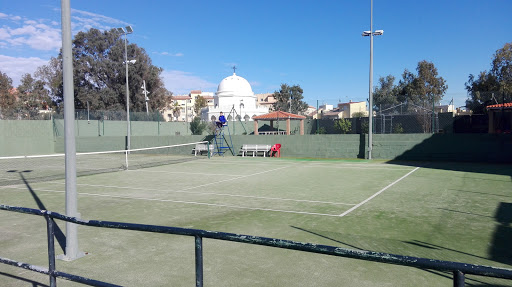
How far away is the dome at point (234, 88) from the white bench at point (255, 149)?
41821 mm

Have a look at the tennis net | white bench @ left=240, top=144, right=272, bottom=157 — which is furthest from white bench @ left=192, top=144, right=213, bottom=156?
white bench @ left=240, top=144, right=272, bottom=157

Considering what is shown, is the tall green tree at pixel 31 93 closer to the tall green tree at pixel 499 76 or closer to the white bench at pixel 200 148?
the white bench at pixel 200 148

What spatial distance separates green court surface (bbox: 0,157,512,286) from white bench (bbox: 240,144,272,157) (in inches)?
445

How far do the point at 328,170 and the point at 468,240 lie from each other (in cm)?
1083

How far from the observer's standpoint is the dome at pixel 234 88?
221 feet

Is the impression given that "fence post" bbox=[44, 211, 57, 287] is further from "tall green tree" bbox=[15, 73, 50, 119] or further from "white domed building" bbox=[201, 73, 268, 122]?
"tall green tree" bbox=[15, 73, 50, 119]

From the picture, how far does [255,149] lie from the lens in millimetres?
25688

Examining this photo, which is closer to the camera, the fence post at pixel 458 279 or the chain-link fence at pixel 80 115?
the fence post at pixel 458 279

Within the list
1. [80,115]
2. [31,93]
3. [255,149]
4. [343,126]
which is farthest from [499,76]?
[31,93]

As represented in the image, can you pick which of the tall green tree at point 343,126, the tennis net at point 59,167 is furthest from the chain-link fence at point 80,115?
the tall green tree at point 343,126

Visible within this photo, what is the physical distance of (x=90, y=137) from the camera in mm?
31469

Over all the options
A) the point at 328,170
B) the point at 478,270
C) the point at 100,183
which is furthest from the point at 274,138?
the point at 478,270

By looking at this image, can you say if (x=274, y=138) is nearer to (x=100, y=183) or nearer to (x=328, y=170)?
(x=328, y=170)

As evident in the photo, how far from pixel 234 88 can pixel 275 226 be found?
6160 centimetres
